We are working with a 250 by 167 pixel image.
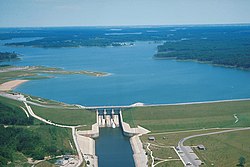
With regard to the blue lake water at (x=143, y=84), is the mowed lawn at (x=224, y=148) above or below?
below

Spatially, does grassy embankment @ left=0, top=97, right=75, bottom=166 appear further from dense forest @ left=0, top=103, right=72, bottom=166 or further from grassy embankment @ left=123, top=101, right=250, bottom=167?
grassy embankment @ left=123, top=101, right=250, bottom=167

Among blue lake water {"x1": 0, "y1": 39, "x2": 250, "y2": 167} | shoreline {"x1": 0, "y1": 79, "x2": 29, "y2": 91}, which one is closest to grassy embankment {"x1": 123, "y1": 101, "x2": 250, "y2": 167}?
blue lake water {"x1": 0, "y1": 39, "x2": 250, "y2": 167}

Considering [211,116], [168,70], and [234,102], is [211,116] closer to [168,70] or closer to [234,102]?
[234,102]

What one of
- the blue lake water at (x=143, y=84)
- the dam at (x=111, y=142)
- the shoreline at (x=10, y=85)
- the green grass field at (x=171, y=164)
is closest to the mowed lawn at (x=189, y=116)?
the dam at (x=111, y=142)

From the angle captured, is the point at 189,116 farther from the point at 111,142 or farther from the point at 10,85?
the point at 10,85

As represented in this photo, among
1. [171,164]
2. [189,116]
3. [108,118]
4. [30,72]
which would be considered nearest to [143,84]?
[108,118]

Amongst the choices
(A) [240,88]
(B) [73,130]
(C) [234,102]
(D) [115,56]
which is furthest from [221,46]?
(B) [73,130]

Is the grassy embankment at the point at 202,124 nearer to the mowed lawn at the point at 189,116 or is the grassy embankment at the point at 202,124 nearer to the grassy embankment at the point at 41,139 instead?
the mowed lawn at the point at 189,116

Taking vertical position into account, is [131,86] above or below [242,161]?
above
